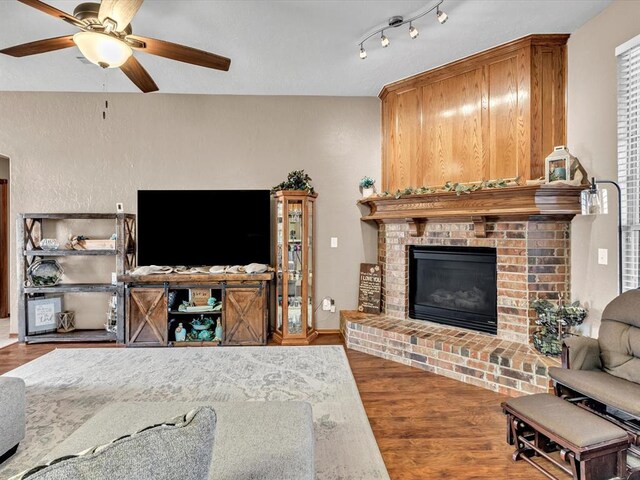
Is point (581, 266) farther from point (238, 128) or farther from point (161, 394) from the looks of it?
point (238, 128)

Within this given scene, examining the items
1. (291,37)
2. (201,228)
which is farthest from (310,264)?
(291,37)

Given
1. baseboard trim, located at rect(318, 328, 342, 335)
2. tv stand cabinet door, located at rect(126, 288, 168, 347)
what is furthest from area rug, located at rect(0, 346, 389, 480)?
baseboard trim, located at rect(318, 328, 342, 335)

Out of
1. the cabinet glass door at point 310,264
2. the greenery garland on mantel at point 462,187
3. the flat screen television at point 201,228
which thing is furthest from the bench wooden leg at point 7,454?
the greenery garland on mantel at point 462,187

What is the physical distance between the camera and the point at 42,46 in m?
2.26

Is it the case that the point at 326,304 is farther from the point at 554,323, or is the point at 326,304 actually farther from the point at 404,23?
the point at 404,23

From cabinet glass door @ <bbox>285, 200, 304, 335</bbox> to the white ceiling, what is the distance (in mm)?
1496

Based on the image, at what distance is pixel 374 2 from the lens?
254 centimetres

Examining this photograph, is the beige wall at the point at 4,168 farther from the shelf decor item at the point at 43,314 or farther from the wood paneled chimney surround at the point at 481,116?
the wood paneled chimney surround at the point at 481,116

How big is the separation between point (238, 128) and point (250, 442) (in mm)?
3771

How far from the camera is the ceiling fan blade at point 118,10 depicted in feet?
5.99

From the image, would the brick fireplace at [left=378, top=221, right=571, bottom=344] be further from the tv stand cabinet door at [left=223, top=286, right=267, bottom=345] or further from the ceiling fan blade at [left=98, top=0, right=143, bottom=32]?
the ceiling fan blade at [left=98, top=0, right=143, bottom=32]

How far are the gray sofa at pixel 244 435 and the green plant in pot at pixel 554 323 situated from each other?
2171mm

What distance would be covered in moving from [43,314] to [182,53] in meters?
3.61

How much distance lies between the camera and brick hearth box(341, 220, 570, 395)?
2.74 metres
